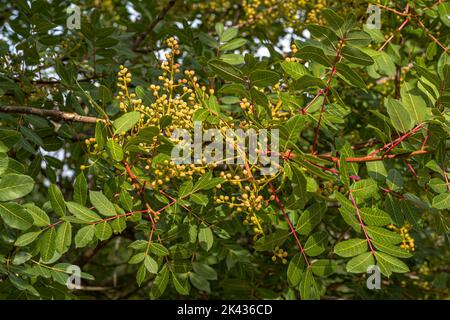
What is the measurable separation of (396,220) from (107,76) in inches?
59.0

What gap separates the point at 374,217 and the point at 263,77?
1.94 ft

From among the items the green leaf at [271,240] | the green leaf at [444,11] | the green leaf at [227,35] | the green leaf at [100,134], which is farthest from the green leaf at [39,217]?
the green leaf at [444,11]

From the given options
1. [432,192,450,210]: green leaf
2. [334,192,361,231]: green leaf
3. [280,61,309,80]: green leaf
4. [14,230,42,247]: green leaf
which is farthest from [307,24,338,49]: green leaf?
[14,230,42,247]: green leaf

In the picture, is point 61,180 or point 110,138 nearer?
point 110,138

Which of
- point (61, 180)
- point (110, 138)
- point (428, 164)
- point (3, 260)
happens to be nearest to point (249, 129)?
point (110, 138)

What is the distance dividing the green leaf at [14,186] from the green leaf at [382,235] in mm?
1099

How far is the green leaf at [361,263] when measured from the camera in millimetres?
1777

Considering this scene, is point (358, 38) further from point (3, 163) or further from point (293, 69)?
point (3, 163)

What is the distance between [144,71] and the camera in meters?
2.81

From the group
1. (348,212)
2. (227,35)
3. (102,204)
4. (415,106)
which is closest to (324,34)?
(415,106)

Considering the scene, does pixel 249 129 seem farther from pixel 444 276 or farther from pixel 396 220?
pixel 444 276

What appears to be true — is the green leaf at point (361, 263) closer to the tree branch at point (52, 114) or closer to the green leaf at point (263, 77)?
the green leaf at point (263, 77)

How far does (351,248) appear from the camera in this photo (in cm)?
185
